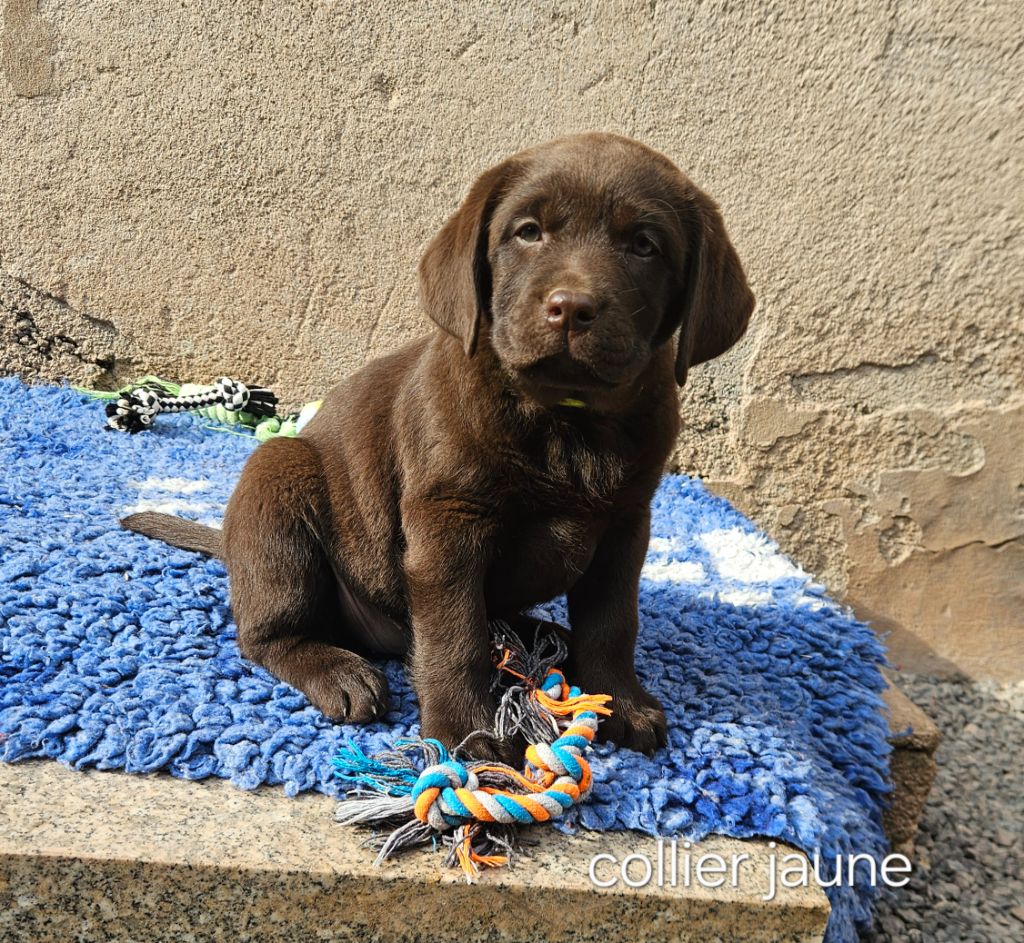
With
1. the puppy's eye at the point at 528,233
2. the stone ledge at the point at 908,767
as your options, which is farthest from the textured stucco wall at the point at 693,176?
the puppy's eye at the point at 528,233

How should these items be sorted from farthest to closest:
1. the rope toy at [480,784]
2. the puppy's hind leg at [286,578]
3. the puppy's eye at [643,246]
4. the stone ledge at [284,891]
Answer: the puppy's hind leg at [286,578], the puppy's eye at [643,246], the rope toy at [480,784], the stone ledge at [284,891]

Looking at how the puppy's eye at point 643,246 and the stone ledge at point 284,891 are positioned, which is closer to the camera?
the stone ledge at point 284,891

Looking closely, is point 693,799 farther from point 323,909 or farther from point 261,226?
point 261,226

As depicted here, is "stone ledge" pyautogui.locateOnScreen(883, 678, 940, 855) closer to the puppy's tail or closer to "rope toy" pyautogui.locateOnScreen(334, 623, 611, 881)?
"rope toy" pyautogui.locateOnScreen(334, 623, 611, 881)

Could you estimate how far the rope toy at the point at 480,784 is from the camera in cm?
177

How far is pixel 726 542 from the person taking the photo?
3715 mm

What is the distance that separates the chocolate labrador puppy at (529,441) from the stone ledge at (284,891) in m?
0.32

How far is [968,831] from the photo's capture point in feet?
11.2

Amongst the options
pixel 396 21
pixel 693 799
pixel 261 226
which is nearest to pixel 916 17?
pixel 396 21

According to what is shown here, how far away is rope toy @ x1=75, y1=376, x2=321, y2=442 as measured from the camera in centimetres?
437

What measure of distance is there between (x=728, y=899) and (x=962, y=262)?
305 cm

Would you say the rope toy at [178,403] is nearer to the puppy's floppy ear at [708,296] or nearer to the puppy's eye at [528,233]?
the puppy's eye at [528,233]

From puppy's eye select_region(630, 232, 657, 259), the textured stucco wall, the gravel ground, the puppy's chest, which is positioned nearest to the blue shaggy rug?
the puppy's chest

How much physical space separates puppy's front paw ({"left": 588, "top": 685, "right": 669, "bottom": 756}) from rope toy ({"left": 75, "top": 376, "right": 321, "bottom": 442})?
257 centimetres
